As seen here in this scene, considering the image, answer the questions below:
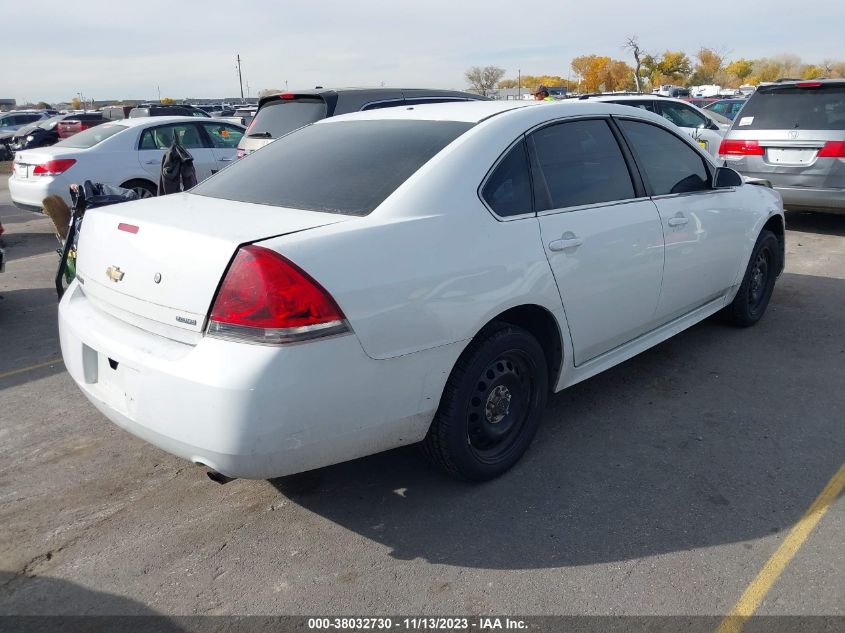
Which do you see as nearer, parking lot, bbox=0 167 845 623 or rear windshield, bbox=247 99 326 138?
parking lot, bbox=0 167 845 623

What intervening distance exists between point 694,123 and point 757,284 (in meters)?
7.57

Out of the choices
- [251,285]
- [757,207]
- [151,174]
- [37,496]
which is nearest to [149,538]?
[37,496]

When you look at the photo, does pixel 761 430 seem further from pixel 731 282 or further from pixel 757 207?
pixel 757 207

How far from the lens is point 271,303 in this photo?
2.54 meters

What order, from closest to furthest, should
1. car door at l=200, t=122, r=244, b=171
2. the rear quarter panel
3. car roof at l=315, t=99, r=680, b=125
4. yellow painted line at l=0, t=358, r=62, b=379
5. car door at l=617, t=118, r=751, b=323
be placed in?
the rear quarter panel → car roof at l=315, t=99, r=680, b=125 → car door at l=617, t=118, r=751, b=323 → yellow painted line at l=0, t=358, r=62, b=379 → car door at l=200, t=122, r=244, b=171

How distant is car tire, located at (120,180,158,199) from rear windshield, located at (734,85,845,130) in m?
8.02

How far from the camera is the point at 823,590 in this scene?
8.73 ft

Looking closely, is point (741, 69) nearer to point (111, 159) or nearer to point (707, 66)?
point (707, 66)

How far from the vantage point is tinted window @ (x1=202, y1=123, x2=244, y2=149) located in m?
11.3

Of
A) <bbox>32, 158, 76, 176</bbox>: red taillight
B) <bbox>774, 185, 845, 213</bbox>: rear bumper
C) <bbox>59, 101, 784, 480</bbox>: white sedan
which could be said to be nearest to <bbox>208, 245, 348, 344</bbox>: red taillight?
<bbox>59, 101, 784, 480</bbox>: white sedan

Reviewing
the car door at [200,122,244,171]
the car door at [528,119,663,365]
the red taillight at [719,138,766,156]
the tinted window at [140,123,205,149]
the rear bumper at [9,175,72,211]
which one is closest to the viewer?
→ the car door at [528,119,663,365]

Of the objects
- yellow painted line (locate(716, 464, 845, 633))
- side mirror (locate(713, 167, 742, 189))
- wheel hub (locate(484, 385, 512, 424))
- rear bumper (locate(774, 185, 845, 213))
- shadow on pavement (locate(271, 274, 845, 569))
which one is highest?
side mirror (locate(713, 167, 742, 189))

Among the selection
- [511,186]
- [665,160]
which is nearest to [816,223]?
[665,160]

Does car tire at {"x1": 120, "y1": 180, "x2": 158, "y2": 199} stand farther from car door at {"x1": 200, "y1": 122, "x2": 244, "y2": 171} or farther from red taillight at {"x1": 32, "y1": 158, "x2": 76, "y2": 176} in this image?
car door at {"x1": 200, "y1": 122, "x2": 244, "y2": 171}
